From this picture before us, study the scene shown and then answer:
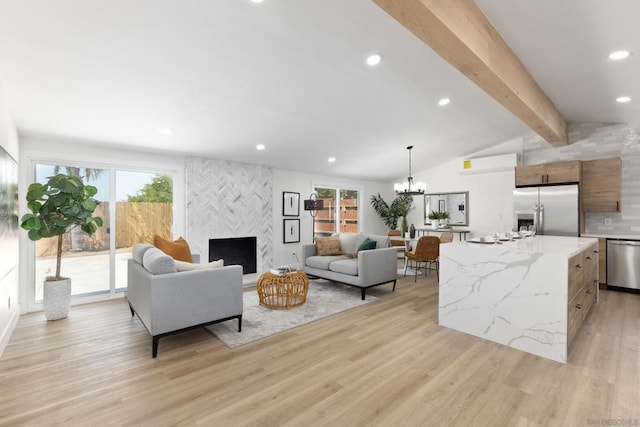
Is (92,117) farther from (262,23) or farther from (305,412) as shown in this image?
(305,412)

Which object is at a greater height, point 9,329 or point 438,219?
point 438,219

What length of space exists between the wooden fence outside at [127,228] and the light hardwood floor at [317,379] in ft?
3.88

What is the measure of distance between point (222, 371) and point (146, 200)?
3.52 metres

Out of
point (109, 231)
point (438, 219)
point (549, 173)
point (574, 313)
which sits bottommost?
point (574, 313)

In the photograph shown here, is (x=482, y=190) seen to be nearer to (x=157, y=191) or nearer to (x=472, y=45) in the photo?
(x=472, y=45)

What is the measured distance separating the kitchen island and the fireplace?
367 cm

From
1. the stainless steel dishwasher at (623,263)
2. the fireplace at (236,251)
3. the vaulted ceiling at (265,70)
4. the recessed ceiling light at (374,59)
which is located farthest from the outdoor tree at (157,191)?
the stainless steel dishwasher at (623,263)

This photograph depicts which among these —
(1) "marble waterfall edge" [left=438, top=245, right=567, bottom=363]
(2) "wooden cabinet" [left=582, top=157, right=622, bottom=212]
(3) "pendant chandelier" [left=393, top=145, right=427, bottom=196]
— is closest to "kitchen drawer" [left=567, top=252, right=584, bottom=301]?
(1) "marble waterfall edge" [left=438, top=245, right=567, bottom=363]

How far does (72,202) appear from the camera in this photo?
3.65m

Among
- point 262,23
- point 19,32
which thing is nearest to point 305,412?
point 262,23

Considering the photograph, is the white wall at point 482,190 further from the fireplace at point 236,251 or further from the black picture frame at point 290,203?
the fireplace at point 236,251

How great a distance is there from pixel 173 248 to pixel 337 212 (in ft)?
15.3

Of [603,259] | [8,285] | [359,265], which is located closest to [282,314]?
[359,265]

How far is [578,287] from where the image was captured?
118 inches
